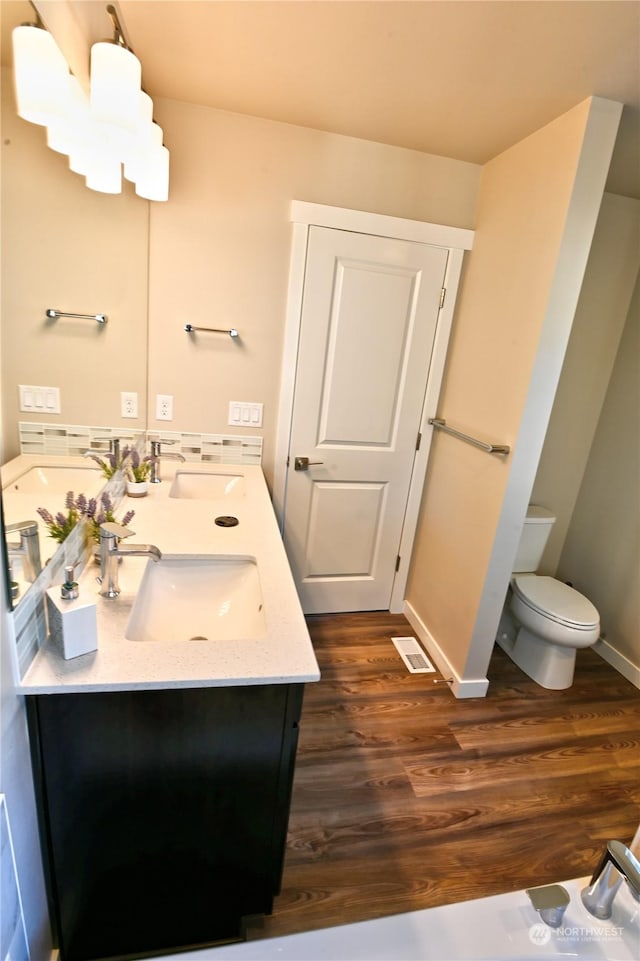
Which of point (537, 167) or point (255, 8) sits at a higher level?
point (255, 8)

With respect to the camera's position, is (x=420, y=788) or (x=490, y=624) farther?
(x=490, y=624)

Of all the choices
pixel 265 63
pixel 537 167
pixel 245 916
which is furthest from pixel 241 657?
pixel 537 167

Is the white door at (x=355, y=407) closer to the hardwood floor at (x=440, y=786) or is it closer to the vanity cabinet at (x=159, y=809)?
the hardwood floor at (x=440, y=786)

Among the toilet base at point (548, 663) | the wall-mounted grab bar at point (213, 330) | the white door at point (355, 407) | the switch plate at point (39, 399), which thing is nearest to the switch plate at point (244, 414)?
the white door at point (355, 407)

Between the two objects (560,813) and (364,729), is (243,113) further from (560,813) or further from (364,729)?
(560,813)

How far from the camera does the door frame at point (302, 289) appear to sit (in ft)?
6.71

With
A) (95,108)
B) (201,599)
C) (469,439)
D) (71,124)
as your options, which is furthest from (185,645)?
(469,439)

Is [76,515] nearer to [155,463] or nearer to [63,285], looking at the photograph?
[63,285]

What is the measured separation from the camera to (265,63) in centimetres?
149

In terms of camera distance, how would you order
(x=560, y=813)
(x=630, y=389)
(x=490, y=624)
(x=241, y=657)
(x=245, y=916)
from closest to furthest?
(x=241, y=657), (x=245, y=916), (x=560, y=813), (x=490, y=624), (x=630, y=389)

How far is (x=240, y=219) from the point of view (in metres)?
1.97

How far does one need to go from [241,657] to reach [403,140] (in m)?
2.17

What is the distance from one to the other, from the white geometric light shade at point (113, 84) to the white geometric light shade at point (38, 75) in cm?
19

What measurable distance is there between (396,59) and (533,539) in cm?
216
